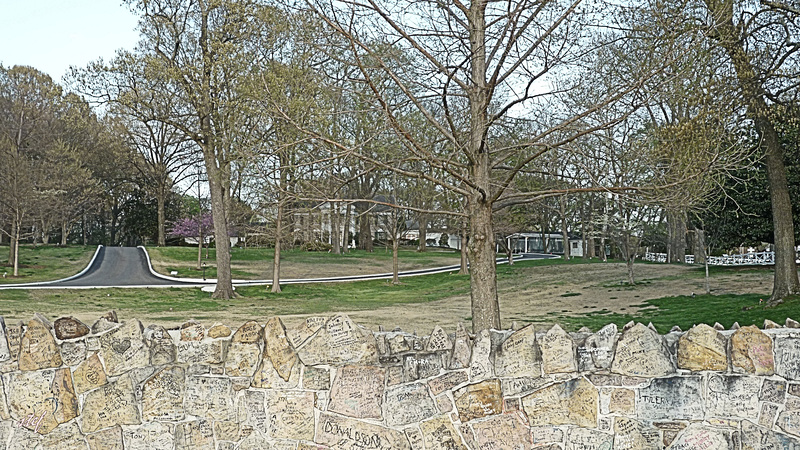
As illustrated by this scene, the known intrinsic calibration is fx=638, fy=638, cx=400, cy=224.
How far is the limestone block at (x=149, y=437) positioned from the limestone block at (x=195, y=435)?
0.14 feet

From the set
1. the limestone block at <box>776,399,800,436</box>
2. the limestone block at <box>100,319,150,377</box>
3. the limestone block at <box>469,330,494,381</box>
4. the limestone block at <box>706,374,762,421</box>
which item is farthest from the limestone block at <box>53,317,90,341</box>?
the limestone block at <box>776,399,800,436</box>

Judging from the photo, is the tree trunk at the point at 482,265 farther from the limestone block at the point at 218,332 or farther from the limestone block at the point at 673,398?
the limestone block at the point at 218,332

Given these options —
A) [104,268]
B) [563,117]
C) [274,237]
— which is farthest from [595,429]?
[104,268]

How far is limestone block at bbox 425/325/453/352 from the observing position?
359cm

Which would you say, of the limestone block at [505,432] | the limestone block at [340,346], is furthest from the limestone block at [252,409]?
the limestone block at [505,432]

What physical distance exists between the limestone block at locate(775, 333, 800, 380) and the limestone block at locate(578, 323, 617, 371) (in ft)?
2.84

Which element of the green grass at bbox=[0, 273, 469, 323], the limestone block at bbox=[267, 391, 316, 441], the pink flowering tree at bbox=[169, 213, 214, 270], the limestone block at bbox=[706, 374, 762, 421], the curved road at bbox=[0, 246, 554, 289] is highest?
the pink flowering tree at bbox=[169, 213, 214, 270]

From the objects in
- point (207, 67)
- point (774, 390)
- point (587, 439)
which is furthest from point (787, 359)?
point (207, 67)

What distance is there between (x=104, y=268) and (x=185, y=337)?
3146 cm

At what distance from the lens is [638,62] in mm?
6297

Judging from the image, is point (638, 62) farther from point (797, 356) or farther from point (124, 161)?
point (124, 161)

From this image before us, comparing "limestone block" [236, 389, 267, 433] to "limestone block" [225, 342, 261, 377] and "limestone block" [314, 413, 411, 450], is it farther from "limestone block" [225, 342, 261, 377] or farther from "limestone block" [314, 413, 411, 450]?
"limestone block" [314, 413, 411, 450]

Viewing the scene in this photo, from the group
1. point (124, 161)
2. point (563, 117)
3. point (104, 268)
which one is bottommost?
point (104, 268)

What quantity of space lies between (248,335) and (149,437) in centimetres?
85
